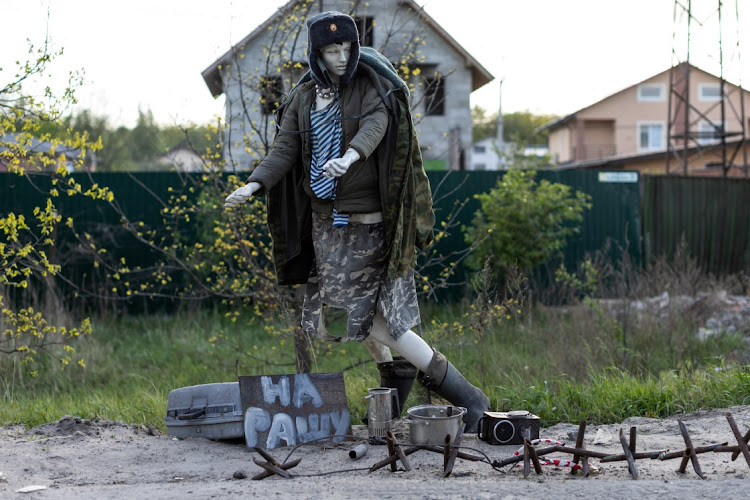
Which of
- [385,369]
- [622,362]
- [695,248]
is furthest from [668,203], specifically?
[385,369]

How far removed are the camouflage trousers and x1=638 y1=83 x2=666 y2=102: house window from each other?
143ft

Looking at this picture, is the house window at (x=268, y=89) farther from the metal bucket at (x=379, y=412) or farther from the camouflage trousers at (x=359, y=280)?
the metal bucket at (x=379, y=412)

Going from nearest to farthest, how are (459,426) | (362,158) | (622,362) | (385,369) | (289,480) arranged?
(289,480)
(362,158)
(459,426)
(385,369)
(622,362)

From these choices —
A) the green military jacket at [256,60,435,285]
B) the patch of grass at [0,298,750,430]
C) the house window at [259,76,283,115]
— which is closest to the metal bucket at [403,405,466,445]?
the green military jacket at [256,60,435,285]

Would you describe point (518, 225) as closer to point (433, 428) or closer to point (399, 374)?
point (399, 374)

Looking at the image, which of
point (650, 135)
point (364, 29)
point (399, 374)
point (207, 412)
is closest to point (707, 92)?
point (650, 135)

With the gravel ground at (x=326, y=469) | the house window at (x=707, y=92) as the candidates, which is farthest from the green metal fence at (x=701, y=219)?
the house window at (x=707, y=92)

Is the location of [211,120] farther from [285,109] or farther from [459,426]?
[459,426]

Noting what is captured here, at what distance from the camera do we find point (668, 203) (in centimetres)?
1226

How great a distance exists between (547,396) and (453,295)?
612cm

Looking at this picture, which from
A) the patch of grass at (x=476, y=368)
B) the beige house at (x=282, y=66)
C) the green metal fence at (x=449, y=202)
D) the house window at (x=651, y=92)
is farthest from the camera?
the house window at (x=651, y=92)

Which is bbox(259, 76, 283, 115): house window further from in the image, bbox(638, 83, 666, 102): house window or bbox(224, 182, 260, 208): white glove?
bbox(638, 83, 666, 102): house window

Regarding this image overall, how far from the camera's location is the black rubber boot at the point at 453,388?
3.90 meters

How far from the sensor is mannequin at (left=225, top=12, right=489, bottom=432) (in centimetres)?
361
